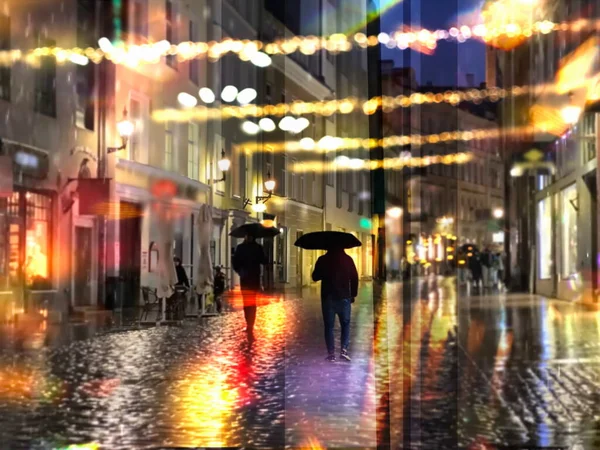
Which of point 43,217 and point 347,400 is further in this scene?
point 43,217

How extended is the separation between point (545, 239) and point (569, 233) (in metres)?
2.54

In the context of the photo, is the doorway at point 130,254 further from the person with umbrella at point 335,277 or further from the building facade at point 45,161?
the person with umbrella at point 335,277

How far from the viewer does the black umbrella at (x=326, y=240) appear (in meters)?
6.69

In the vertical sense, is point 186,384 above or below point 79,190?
below

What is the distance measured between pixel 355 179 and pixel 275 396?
1.92 meters

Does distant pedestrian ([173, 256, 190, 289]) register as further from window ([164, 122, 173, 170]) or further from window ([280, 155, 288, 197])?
window ([280, 155, 288, 197])

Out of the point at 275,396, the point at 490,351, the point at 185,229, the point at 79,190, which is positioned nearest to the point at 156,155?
the point at 185,229

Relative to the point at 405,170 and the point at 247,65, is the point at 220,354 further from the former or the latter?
the point at 405,170

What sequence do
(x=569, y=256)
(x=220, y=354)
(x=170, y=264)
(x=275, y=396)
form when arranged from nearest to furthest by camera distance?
(x=275, y=396) < (x=220, y=354) < (x=170, y=264) < (x=569, y=256)

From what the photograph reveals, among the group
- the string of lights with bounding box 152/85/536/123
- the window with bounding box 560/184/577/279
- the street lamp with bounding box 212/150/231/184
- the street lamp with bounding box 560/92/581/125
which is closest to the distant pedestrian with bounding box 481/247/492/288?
the window with bounding box 560/184/577/279

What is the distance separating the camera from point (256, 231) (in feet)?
24.8

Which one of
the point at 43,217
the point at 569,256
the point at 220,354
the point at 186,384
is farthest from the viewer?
the point at 569,256

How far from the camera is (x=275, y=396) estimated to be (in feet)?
22.8

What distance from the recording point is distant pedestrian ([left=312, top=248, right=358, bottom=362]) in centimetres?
741
